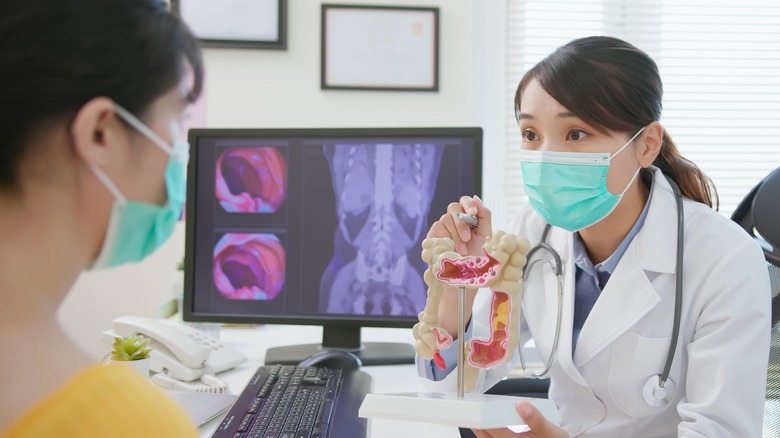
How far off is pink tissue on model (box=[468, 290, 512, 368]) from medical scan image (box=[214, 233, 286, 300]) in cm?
60

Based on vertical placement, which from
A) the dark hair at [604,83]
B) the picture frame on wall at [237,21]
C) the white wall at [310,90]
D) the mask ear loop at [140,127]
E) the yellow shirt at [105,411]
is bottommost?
the yellow shirt at [105,411]

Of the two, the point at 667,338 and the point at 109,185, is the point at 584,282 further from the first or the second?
the point at 109,185

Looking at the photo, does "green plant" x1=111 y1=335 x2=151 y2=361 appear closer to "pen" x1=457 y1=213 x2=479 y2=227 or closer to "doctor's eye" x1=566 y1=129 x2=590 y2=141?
"pen" x1=457 y1=213 x2=479 y2=227

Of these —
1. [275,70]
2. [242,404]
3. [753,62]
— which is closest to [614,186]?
[242,404]

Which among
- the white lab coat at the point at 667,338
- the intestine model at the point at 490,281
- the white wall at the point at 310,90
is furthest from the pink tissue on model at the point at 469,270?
the white wall at the point at 310,90

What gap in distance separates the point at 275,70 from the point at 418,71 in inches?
20.5

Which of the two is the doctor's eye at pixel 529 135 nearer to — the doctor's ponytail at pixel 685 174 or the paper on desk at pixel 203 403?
the doctor's ponytail at pixel 685 174

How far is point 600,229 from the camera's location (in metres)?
1.26

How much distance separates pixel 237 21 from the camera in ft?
7.14

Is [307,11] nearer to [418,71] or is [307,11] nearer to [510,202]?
[418,71]

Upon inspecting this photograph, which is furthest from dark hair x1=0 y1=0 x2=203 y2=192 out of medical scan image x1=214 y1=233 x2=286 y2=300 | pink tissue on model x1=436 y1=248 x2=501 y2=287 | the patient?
medical scan image x1=214 y1=233 x2=286 y2=300

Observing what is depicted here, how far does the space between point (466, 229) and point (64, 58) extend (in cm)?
81

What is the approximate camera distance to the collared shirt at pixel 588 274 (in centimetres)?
122

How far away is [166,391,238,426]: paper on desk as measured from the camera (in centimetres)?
100
